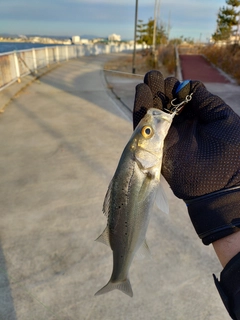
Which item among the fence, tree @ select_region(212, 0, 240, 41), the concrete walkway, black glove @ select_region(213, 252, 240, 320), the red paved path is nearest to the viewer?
black glove @ select_region(213, 252, 240, 320)

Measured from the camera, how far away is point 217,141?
2.21 m

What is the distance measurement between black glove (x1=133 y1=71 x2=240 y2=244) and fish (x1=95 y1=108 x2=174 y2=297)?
363 millimetres

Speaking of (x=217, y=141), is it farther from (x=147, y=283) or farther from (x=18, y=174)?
(x=18, y=174)

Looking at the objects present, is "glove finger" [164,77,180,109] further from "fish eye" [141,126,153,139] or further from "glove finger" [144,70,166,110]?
"fish eye" [141,126,153,139]

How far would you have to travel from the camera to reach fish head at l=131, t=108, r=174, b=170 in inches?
76.4

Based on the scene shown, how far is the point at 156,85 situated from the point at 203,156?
76 centimetres

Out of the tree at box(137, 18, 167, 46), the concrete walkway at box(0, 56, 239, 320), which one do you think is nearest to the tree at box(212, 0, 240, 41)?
the tree at box(137, 18, 167, 46)

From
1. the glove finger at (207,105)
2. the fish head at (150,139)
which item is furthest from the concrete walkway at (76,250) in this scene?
the glove finger at (207,105)

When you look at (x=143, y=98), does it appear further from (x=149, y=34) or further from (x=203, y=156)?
(x=149, y=34)

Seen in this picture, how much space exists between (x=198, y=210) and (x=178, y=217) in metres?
1.73

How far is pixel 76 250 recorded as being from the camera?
10.5 feet

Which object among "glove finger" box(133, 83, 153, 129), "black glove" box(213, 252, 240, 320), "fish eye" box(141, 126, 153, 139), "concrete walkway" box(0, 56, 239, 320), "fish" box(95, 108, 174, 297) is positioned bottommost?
"concrete walkway" box(0, 56, 239, 320)

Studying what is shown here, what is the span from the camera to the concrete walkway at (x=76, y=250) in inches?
101

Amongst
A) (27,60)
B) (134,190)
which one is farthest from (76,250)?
(27,60)
